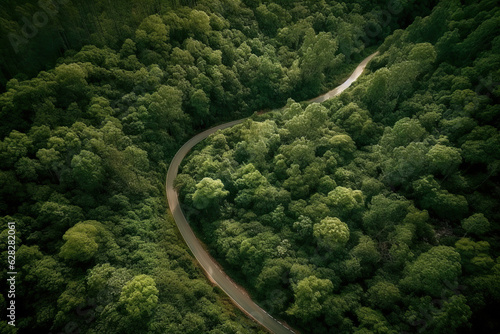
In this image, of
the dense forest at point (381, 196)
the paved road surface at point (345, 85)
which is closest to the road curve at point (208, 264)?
the dense forest at point (381, 196)

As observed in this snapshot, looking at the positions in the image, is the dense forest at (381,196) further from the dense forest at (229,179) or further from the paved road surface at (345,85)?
the paved road surface at (345,85)

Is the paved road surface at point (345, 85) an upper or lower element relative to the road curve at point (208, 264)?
upper

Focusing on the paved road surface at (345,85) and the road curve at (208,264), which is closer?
the road curve at (208,264)

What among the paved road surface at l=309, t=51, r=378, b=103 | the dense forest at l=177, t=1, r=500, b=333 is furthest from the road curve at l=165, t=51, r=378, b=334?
the paved road surface at l=309, t=51, r=378, b=103

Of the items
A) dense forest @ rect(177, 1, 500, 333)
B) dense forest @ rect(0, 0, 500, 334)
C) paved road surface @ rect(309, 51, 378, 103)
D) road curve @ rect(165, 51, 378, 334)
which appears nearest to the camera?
dense forest @ rect(0, 0, 500, 334)

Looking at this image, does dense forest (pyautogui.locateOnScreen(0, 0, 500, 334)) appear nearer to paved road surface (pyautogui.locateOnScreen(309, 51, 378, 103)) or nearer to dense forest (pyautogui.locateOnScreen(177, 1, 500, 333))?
dense forest (pyautogui.locateOnScreen(177, 1, 500, 333))

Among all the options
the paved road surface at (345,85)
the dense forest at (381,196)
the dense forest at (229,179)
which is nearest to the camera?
the dense forest at (229,179)

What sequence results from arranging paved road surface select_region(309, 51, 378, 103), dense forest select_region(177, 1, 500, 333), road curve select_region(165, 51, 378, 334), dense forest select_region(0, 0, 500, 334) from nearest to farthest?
dense forest select_region(0, 0, 500, 334) → dense forest select_region(177, 1, 500, 333) → road curve select_region(165, 51, 378, 334) → paved road surface select_region(309, 51, 378, 103)

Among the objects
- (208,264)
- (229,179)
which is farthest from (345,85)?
(208,264)
